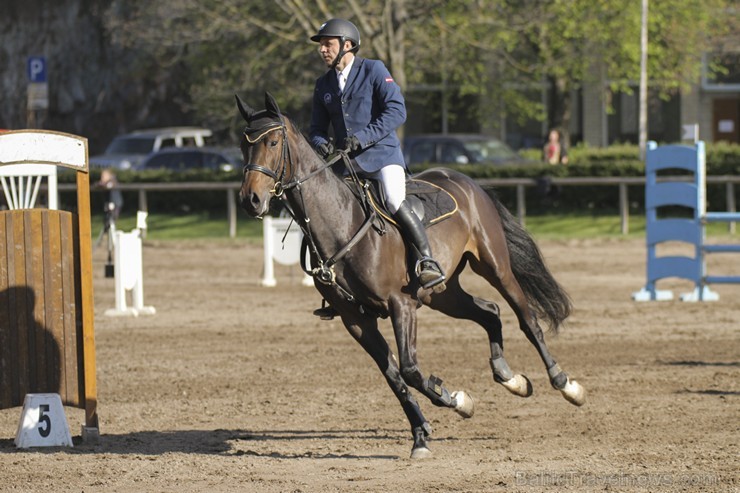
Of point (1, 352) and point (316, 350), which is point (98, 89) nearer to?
point (316, 350)

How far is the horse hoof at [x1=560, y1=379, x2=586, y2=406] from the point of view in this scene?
853cm

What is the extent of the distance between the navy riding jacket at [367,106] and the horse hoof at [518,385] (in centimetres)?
176

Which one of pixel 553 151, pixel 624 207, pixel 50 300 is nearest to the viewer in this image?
pixel 50 300

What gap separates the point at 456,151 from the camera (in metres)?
28.4

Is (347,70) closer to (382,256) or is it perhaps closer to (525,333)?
(382,256)

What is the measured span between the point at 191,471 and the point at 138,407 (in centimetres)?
248

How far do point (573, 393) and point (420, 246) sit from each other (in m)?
1.64

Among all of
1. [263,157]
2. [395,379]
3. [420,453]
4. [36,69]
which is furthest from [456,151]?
[263,157]

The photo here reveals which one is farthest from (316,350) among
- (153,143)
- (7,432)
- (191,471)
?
(153,143)

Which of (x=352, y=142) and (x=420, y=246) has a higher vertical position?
(x=352, y=142)

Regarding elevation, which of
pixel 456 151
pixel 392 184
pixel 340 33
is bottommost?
pixel 392 184

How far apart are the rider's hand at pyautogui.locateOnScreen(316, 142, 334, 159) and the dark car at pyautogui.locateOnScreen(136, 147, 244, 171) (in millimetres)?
22135

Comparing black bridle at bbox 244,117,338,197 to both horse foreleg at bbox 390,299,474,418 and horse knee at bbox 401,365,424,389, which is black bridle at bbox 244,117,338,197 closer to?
horse foreleg at bbox 390,299,474,418

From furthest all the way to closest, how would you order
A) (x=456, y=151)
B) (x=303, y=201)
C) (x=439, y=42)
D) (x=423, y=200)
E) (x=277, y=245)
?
1. (x=439, y=42)
2. (x=456, y=151)
3. (x=277, y=245)
4. (x=423, y=200)
5. (x=303, y=201)
